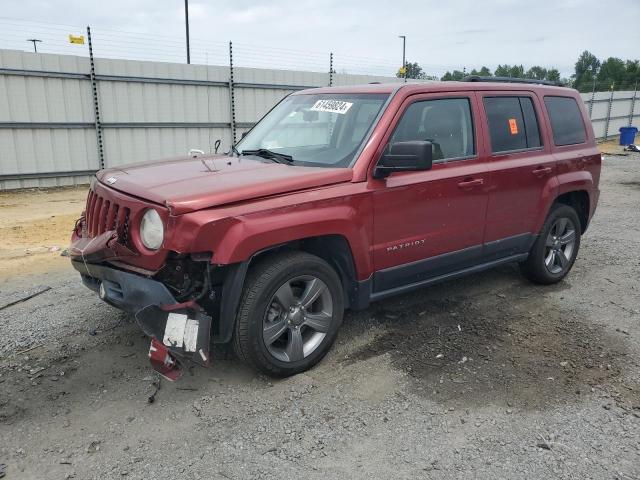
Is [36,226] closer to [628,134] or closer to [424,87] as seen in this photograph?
[424,87]

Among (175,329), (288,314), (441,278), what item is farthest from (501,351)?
(175,329)

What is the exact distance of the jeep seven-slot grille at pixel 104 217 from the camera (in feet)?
10.9

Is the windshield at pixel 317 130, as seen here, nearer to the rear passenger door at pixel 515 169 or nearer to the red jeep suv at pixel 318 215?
the red jeep suv at pixel 318 215

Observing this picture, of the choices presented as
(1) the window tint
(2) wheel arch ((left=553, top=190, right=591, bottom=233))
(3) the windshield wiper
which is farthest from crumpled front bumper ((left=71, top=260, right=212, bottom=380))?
(2) wheel arch ((left=553, top=190, right=591, bottom=233))

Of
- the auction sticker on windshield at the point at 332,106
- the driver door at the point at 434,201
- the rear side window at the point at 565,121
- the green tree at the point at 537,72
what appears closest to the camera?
the driver door at the point at 434,201

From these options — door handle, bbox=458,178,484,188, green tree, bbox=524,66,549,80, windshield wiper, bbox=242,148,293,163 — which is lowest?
door handle, bbox=458,178,484,188

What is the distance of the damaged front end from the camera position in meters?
3.12

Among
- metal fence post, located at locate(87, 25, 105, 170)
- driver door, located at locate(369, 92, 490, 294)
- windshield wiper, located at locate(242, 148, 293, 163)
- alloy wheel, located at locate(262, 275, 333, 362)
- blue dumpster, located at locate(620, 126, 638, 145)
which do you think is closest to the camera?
alloy wheel, located at locate(262, 275, 333, 362)

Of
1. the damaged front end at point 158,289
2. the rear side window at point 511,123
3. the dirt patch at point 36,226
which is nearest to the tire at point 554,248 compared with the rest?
the rear side window at point 511,123

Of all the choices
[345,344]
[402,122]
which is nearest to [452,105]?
[402,122]

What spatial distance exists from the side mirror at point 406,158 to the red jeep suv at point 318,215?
1 cm

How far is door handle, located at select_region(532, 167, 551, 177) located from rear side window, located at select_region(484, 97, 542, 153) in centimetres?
22

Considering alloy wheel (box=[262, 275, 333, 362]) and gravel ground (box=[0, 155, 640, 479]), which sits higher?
alloy wheel (box=[262, 275, 333, 362])

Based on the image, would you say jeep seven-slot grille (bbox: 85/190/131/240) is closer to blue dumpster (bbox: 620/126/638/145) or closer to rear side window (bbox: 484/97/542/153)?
rear side window (bbox: 484/97/542/153)
